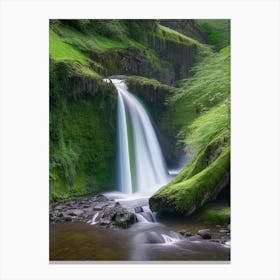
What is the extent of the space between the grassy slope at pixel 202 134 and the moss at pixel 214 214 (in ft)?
0.33

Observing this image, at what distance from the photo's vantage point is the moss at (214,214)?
5.47 metres

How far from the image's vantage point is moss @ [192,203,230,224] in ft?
17.9

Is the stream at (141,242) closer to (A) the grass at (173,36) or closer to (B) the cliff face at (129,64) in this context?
(B) the cliff face at (129,64)

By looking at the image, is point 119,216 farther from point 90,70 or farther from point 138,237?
point 90,70

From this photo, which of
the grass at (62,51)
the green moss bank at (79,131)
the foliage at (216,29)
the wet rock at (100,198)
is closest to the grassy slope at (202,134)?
the foliage at (216,29)

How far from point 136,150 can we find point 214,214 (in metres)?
1.64

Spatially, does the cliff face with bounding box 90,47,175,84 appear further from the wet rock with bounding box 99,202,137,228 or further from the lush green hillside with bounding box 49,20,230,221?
the wet rock with bounding box 99,202,137,228

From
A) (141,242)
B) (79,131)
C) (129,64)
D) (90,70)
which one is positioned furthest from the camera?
(79,131)

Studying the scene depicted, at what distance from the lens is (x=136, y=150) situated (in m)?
6.54

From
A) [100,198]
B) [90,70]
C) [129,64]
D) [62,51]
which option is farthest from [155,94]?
[100,198]

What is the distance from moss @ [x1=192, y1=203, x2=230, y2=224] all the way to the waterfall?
66 centimetres

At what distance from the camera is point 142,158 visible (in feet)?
21.1
